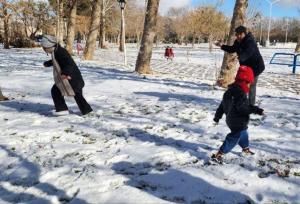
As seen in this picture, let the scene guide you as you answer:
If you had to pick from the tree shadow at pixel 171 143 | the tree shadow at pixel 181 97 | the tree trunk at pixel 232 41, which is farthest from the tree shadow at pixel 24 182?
the tree trunk at pixel 232 41

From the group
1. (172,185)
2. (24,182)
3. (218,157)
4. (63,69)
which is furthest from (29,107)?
(172,185)

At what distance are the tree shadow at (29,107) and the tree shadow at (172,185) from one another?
3.54 meters

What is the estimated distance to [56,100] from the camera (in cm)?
756

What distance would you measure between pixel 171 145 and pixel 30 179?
224 centimetres

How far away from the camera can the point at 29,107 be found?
27.6ft

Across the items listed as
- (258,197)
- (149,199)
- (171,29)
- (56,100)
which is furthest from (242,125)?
(171,29)

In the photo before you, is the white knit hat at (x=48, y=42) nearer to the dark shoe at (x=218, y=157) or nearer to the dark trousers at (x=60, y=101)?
the dark trousers at (x=60, y=101)

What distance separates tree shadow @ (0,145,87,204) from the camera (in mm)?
4113

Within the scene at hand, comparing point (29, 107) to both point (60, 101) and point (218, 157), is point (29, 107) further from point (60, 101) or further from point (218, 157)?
point (218, 157)

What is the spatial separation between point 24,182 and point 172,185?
178cm

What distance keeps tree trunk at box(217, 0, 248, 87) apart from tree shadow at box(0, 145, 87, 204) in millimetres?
7322

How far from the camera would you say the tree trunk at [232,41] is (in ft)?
35.6

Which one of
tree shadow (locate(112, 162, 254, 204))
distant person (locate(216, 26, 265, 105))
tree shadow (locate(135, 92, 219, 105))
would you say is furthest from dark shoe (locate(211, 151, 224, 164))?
tree shadow (locate(135, 92, 219, 105))

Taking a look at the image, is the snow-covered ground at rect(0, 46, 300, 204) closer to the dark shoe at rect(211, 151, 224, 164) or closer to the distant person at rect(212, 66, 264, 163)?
the dark shoe at rect(211, 151, 224, 164)
